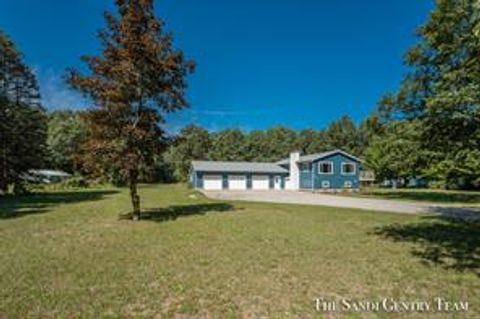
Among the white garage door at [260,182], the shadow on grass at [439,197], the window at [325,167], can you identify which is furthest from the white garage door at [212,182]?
the shadow on grass at [439,197]

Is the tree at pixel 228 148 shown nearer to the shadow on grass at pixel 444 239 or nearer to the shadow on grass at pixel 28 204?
the shadow on grass at pixel 28 204

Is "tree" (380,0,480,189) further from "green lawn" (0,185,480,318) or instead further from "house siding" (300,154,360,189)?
"house siding" (300,154,360,189)

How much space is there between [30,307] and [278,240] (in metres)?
6.06

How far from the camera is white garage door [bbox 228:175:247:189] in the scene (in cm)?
4053

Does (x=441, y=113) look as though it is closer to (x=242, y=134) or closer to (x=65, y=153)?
(x=65, y=153)

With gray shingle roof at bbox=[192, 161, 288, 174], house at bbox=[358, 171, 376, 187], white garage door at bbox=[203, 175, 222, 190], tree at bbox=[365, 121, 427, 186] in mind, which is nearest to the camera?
tree at bbox=[365, 121, 427, 186]

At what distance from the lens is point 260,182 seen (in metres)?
42.1

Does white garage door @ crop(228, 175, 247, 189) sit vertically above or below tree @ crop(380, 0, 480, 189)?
below

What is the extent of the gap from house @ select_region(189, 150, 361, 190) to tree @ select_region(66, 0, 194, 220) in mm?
25795

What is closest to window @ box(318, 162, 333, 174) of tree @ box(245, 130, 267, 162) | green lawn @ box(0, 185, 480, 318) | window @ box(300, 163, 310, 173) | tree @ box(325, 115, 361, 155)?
window @ box(300, 163, 310, 173)

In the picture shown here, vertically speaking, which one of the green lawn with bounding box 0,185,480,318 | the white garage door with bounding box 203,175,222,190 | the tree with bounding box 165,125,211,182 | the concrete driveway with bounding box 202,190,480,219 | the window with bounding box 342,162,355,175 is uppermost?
the tree with bounding box 165,125,211,182

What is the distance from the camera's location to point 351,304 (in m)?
4.84

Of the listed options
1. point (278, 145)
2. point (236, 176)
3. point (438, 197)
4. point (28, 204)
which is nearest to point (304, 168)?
point (236, 176)

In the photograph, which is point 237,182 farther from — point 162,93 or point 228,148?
point 162,93
